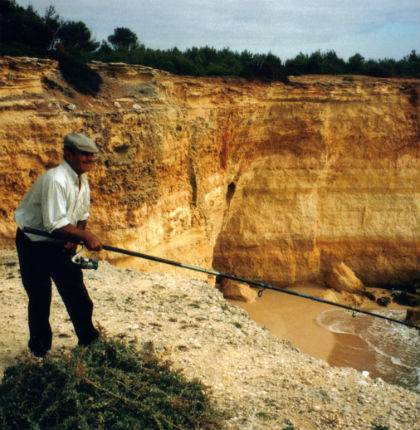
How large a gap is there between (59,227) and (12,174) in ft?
19.0

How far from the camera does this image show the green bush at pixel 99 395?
3826 mm

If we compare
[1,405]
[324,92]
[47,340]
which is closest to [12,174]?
[47,340]

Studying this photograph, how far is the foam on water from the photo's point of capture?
11586 mm

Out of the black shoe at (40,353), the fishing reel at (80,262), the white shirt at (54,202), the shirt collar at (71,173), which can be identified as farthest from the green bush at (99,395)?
the shirt collar at (71,173)

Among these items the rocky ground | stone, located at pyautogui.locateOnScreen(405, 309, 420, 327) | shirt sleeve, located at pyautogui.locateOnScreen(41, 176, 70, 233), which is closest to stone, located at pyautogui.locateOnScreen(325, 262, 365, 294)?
stone, located at pyautogui.locateOnScreen(405, 309, 420, 327)

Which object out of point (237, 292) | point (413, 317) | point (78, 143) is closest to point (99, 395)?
point (78, 143)

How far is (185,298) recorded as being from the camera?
841 centimetres

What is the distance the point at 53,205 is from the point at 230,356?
3.04 metres

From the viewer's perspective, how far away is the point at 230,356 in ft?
A: 20.0

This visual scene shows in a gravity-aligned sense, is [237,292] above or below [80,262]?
below

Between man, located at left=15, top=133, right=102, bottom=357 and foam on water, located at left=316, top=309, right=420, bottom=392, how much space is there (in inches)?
343

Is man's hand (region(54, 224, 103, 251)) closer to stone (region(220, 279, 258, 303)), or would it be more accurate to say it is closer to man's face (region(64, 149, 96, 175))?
man's face (region(64, 149, 96, 175))

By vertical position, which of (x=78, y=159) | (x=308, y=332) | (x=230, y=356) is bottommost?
(x=308, y=332)

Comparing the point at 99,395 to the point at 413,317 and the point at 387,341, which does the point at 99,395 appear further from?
the point at 413,317
